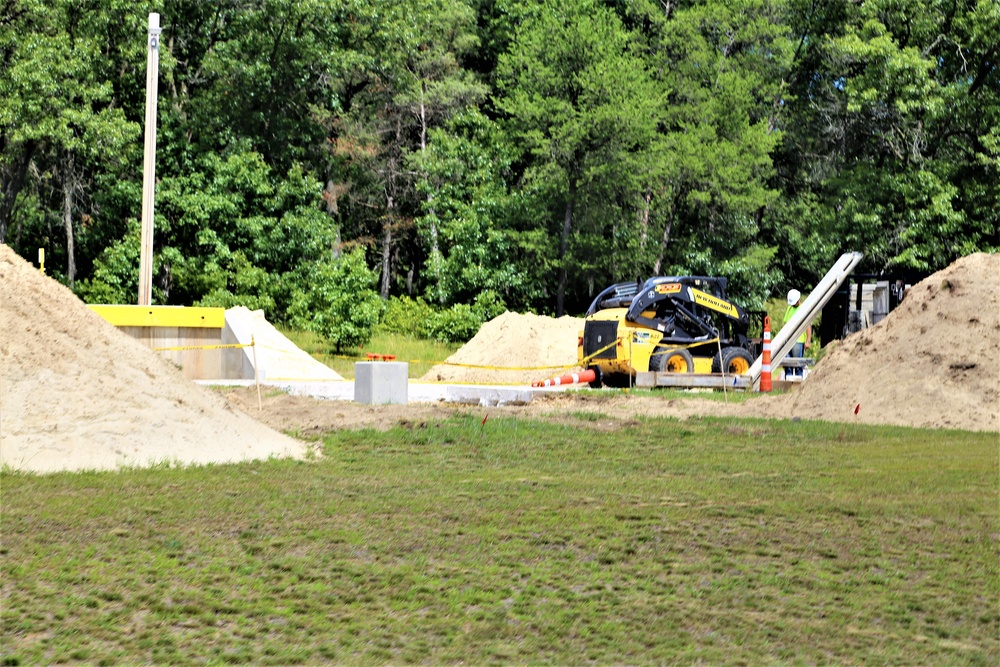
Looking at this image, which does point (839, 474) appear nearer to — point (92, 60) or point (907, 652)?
point (907, 652)

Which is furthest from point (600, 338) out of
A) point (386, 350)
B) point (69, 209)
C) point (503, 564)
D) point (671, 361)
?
point (69, 209)

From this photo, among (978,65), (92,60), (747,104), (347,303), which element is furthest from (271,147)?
(978,65)

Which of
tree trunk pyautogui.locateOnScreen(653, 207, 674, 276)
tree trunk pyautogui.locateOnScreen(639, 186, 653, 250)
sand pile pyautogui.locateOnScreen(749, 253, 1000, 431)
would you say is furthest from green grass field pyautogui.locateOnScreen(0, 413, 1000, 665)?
tree trunk pyautogui.locateOnScreen(653, 207, 674, 276)

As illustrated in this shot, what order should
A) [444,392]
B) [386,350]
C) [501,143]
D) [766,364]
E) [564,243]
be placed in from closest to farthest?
[766,364] → [444,392] → [386,350] → [564,243] → [501,143]

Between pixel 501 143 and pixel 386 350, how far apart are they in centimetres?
1053

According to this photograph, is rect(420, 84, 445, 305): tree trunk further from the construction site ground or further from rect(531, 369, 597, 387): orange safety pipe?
the construction site ground

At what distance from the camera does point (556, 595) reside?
6.48 metres

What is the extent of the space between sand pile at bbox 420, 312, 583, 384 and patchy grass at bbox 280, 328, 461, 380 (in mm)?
1533

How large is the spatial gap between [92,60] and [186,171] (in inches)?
179

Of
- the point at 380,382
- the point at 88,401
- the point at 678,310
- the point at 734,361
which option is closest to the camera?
the point at 88,401

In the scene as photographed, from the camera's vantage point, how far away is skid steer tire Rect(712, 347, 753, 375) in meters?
23.5

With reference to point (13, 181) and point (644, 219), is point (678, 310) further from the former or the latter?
point (13, 181)

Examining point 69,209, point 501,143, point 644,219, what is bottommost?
point 69,209

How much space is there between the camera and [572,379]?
2327 cm
